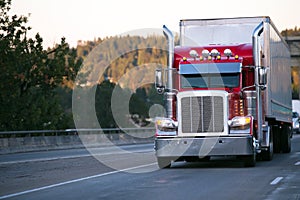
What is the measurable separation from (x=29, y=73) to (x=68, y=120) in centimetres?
440

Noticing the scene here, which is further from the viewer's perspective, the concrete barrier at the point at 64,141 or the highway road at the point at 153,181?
the concrete barrier at the point at 64,141

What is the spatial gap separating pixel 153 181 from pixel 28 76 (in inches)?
1421

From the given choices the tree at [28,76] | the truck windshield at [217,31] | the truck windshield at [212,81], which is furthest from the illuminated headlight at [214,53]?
the tree at [28,76]

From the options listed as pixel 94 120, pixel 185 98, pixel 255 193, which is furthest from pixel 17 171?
pixel 94 120

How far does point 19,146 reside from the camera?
1539 inches

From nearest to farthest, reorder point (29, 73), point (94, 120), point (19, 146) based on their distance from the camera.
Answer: point (19, 146), point (29, 73), point (94, 120)

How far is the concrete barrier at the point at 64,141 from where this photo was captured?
1516 inches

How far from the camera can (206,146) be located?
21.0 m

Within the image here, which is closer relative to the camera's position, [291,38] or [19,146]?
[19,146]

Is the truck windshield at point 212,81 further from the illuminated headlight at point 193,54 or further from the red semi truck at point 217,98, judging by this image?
the illuminated headlight at point 193,54

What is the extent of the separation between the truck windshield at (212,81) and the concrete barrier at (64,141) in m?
17.0

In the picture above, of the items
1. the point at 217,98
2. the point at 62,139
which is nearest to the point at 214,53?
the point at 217,98

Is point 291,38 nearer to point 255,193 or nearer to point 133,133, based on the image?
point 133,133

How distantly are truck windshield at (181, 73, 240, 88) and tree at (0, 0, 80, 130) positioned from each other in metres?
28.6
